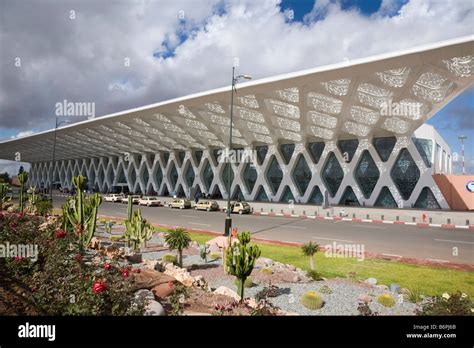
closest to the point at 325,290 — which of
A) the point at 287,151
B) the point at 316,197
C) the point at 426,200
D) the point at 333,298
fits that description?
the point at 333,298

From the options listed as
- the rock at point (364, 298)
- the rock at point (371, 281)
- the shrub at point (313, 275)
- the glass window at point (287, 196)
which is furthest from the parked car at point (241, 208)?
the rock at point (364, 298)

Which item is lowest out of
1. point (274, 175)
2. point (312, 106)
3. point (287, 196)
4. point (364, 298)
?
point (364, 298)

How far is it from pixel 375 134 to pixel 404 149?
3.24 meters

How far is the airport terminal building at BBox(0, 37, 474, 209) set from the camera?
20.5 meters

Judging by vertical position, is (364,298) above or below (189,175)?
below

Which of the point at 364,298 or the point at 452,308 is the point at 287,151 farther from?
the point at 452,308

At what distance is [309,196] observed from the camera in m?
37.5

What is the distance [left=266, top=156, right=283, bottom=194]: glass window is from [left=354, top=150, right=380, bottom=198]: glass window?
1001 cm

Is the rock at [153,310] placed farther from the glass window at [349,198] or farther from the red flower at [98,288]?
the glass window at [349,198]

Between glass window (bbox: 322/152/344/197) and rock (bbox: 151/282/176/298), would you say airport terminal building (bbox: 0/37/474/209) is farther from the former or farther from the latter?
rock (bbox: 151/282/176/298)

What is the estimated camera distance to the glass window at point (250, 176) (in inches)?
1739

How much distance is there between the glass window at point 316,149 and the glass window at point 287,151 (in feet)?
8.22

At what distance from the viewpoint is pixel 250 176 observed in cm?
4472

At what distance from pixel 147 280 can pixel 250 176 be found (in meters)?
38.3
